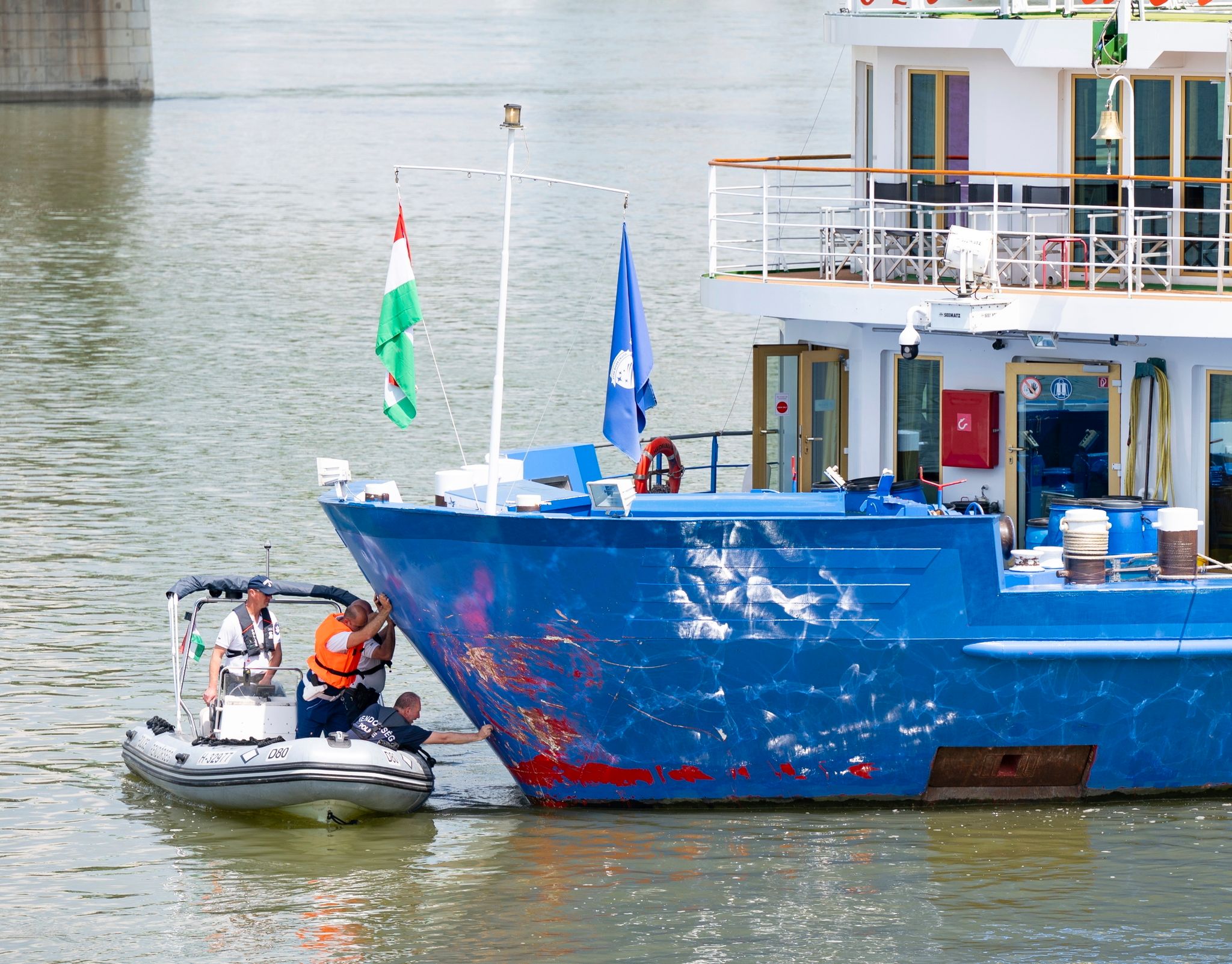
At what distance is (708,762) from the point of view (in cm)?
1346

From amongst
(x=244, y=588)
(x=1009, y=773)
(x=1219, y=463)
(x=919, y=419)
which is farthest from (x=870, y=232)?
(x=244, y=588)

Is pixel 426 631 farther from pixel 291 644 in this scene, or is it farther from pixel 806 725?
pixel 291 644

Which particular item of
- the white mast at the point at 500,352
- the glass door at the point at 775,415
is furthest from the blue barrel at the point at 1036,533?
the white mast at the point at 500,352

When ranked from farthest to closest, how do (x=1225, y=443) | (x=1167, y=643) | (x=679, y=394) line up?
(x=679, y=394) < (x=1225, y=443) < (x=1167, y=643)

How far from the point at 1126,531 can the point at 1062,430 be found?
3.60 ft

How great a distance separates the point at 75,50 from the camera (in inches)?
3056

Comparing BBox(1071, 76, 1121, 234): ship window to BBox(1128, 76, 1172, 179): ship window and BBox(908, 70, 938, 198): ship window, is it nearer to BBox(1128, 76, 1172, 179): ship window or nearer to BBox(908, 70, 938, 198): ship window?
BBox(1128, 76, 1172, 179): ship window

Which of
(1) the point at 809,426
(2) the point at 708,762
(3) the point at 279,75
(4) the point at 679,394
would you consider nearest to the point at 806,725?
(2) the point at 708,762

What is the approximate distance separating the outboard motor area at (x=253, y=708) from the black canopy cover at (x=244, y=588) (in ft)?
1.96

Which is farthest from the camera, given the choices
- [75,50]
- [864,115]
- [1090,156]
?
[75,50]

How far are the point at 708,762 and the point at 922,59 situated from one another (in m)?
5.61

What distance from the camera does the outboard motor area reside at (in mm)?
14242

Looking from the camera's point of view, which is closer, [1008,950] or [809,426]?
[1008,950]

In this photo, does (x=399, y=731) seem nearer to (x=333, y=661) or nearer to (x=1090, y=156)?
(x=333, y=661)
